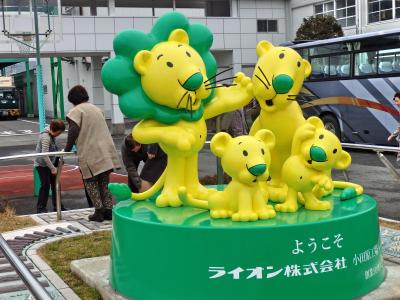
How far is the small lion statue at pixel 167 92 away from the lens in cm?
490

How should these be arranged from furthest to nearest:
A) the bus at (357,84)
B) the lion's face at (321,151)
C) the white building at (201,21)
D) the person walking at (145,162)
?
the white building at (201,21) → the bus at (357,84) → the person walking at (145,162) → the lion's face at (321,151)

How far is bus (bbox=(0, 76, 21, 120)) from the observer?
1693 inches

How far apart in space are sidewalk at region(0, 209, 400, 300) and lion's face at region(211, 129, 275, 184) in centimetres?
132

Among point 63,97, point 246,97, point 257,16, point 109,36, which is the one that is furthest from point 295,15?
point 246,97

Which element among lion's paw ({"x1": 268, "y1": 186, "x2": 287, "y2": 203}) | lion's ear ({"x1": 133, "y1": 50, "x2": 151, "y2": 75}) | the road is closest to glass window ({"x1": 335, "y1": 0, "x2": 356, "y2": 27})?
the road

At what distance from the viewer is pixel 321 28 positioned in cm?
2423

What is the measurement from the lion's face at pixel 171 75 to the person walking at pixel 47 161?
3.54 meters

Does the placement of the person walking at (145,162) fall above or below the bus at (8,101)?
below

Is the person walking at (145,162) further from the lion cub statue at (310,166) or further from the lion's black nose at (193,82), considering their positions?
the lion cub statue at (310,166)

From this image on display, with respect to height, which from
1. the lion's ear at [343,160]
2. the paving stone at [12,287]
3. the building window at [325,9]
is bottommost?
the paving stone at [12,287]

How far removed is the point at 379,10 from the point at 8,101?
1166 inches

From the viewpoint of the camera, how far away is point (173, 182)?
16.9 ft

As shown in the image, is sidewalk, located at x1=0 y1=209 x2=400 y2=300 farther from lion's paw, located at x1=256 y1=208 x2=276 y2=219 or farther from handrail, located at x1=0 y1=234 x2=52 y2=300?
handrail, located at x1=0 y1=234 x2=52 y2=300

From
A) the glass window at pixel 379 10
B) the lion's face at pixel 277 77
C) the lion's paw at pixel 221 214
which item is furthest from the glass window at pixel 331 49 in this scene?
the lion's paw at pixel 221 214
